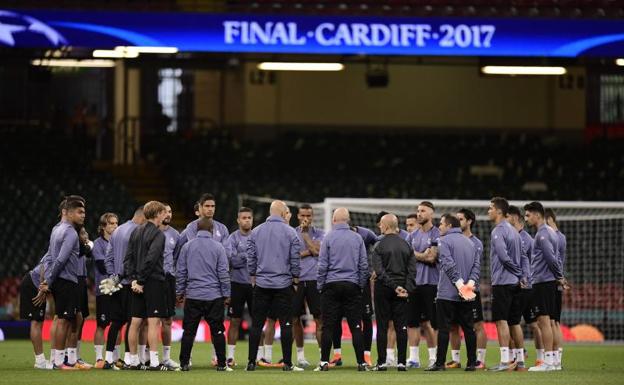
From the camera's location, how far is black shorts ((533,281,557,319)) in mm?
18125

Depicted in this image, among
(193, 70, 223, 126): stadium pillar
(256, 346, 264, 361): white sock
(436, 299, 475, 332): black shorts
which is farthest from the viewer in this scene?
(193, 70, 223, 126): stadium pillar

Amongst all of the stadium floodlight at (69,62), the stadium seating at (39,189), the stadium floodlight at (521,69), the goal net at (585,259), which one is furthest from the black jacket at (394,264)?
the stadium floodlight at (69,62)

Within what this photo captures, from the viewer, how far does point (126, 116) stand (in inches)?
1328

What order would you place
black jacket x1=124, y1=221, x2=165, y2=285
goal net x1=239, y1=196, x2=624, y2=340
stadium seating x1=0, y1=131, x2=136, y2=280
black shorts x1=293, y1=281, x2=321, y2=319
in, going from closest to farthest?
black jacket x1=124, y1=221, x2=165, y2=285
black shorts x1=293, y1=281, x2=321, y2=319
goal net x1=239, y1=196, x2=624, y2=340
stadium seating x1=0, y1=131, x2=136, y2=280

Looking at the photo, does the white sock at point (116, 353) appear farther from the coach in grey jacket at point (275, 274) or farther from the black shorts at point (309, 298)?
the black shorts at point (309, 298)

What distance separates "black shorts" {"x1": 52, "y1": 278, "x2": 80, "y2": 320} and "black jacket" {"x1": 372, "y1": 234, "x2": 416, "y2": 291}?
3815 mm

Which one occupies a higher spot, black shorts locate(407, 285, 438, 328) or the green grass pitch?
black shorts locate(407, 285, 438, 328)

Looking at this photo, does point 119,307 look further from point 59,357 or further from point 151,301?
point 59,357

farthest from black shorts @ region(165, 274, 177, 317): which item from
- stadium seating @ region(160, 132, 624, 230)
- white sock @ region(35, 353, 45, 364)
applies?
stadium seating @ region(160, 132, 624, 230)

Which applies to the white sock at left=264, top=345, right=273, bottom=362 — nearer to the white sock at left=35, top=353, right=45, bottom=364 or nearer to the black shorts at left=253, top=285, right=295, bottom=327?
the black shorts at left=253, top=285, right=295, bottom=327

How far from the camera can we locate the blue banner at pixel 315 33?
2530 cm

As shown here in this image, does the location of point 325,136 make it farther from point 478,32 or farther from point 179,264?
point 179,264

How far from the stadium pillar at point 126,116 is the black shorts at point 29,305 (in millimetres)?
14540

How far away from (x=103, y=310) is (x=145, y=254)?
1.24m
